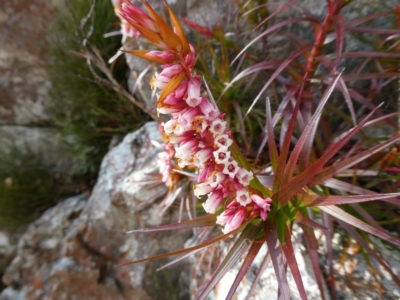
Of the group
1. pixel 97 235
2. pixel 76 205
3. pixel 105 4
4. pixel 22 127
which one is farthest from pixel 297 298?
pixel 22 127

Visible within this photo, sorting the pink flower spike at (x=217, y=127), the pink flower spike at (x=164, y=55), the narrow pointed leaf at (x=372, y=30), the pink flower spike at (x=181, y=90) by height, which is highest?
the narrow pointed leaf at (x=372, y=30)

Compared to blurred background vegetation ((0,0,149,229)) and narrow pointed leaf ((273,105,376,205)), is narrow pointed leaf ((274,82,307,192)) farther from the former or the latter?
blurred background vegetation ((0,0,149,229))

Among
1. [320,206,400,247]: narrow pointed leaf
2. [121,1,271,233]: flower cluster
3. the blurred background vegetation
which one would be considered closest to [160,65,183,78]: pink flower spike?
[121,1,271,233]: flower cluster

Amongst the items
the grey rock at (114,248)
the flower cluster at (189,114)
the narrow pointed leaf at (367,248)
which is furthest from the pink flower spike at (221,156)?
the grey rock at (114,248)

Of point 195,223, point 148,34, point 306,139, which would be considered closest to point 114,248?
point 195,223

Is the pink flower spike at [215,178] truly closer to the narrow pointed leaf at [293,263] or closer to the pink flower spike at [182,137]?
the pink flower spike at [182,137]

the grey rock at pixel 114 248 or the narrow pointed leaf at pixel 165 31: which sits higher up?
the narrow pointed leaf at pixel 165 31

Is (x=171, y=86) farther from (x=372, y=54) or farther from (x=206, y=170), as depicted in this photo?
(x=372, y=54)
